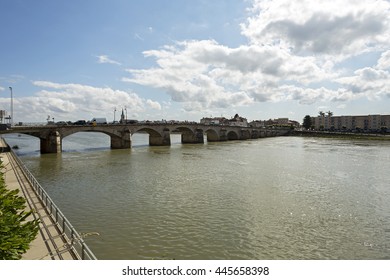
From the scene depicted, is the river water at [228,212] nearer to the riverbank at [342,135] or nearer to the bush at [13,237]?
the bush at [13,237]

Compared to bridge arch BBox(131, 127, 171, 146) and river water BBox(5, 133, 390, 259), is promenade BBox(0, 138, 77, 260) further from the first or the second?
bridge arch BBox(131, 127, 171, 146)

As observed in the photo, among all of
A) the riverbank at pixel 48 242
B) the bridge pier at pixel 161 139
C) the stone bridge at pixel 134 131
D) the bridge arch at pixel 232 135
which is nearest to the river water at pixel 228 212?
the riverbank at pixel 48 242

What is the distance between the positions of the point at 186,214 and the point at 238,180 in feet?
40.5

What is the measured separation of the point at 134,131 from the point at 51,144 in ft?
67.8

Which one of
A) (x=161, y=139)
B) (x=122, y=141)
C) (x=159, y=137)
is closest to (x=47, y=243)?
(x=122, y=141)

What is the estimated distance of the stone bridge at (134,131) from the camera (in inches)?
2195

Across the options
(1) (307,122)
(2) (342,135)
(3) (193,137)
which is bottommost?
(2) (342,135)

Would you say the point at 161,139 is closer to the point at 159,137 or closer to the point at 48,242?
the point at 159,137

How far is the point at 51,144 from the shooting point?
2192 inches

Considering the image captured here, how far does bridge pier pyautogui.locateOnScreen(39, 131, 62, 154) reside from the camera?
55625mm

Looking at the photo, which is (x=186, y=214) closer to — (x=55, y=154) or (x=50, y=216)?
(x=50, y=216)

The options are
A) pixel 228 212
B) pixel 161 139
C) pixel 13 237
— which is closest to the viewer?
pixel 13 237

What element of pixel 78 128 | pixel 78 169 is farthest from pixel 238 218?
pixel 78 128

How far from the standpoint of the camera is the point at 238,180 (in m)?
30.1
